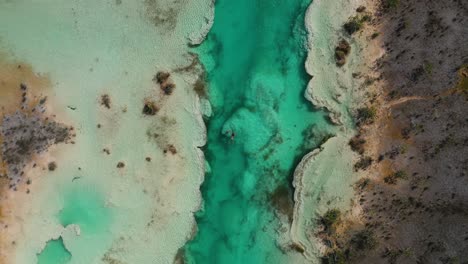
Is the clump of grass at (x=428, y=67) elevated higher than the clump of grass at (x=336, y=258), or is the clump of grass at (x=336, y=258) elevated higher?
the clump of grass at (x=428, y=67)

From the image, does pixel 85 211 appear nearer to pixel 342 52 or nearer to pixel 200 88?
pixel 200 88

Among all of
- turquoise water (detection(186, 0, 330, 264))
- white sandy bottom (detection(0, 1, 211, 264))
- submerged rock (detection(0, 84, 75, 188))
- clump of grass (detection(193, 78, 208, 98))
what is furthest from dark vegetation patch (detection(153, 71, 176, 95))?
submerged rock (detection(0, 84, 75, 188))

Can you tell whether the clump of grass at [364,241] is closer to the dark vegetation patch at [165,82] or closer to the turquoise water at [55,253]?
the dark vegetation patch at [165,82]

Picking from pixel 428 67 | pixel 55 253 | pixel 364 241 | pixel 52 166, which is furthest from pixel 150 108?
pixel 428 67

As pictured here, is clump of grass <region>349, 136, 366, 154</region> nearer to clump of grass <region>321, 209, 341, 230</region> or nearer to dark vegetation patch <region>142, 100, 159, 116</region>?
clump of grass <region>321, 209, 341, 230</region>

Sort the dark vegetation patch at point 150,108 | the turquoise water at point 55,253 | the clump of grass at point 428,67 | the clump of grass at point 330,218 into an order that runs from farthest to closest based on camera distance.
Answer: the turquoise water at point 55,253, the dark vegetation patch at point 150,108, the clump of grass at point 330,218, the clump of grass at point 428,67

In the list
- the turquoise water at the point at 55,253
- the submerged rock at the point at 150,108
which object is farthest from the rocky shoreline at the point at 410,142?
the turquoise water at the point at 55,253
